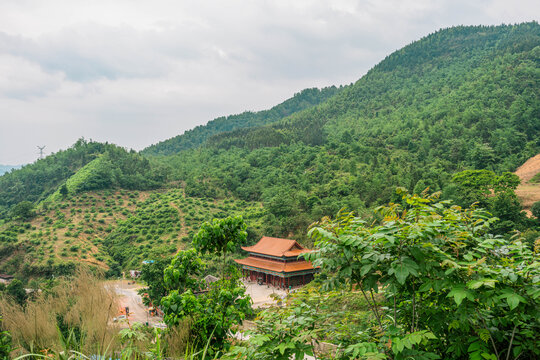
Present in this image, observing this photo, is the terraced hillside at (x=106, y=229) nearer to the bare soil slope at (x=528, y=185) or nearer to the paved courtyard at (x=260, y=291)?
the paved courtyard at (x=260, y=291)

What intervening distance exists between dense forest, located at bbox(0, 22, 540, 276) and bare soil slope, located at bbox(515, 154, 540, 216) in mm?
759

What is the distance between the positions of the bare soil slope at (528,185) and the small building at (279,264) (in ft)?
46.8

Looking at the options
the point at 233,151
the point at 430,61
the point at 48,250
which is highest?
the point at 430,61

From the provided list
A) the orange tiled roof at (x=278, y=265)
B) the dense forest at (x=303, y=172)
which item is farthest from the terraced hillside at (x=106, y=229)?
the orange tiled roof at (x=278, y=265)

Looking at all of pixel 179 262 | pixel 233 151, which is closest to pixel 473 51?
pixel 233 151

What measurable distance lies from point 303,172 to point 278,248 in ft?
61.2

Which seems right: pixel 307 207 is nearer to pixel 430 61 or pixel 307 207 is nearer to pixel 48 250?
pixel 48 250

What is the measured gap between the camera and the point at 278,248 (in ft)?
72.4

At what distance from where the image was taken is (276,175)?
1642 inches

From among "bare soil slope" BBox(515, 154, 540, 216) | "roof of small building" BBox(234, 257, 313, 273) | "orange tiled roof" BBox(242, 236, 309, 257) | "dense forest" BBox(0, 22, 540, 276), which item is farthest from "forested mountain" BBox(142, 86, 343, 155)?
"roof of small building" BBox(234, 257, 313, 273)

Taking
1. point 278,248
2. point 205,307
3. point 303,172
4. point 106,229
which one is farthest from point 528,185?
point 106,229

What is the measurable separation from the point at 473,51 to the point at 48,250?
76.9 meters

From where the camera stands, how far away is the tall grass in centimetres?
266

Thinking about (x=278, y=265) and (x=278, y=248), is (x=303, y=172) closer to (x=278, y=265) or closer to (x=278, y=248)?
(x=278, y=248)
